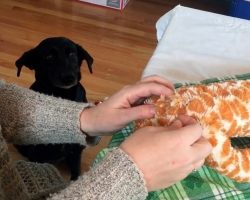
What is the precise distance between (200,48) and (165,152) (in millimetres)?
522

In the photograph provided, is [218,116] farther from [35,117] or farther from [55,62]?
[55,62]

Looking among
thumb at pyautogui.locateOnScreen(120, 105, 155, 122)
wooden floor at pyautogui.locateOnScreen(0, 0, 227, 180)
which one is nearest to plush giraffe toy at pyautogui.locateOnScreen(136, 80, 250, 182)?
thumb at pyautogui.locateOnScreen(120, 105, 155, 122)

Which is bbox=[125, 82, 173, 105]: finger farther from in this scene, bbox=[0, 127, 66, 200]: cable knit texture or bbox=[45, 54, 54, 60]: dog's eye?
bbox=[45, 54, 54, 60]: dog's eye

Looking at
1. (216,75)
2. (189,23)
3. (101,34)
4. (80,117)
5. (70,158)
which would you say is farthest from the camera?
(101,34)

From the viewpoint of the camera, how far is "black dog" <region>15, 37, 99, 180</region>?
1.29m

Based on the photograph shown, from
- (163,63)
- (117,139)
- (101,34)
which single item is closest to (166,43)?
(163,63)

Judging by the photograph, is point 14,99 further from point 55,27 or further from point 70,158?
point 55,27

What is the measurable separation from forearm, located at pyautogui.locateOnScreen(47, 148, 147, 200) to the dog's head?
789 millimetres

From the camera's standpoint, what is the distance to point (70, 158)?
1309 millimetres

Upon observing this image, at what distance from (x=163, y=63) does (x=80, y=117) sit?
292 millimetres

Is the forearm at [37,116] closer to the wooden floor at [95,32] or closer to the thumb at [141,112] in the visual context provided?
the thumb at [141,112]

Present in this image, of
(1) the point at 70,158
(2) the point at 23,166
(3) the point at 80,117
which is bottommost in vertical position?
(1) the point at 70,158

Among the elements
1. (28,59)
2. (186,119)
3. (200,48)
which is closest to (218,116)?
(186,119)

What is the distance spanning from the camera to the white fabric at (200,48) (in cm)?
93
